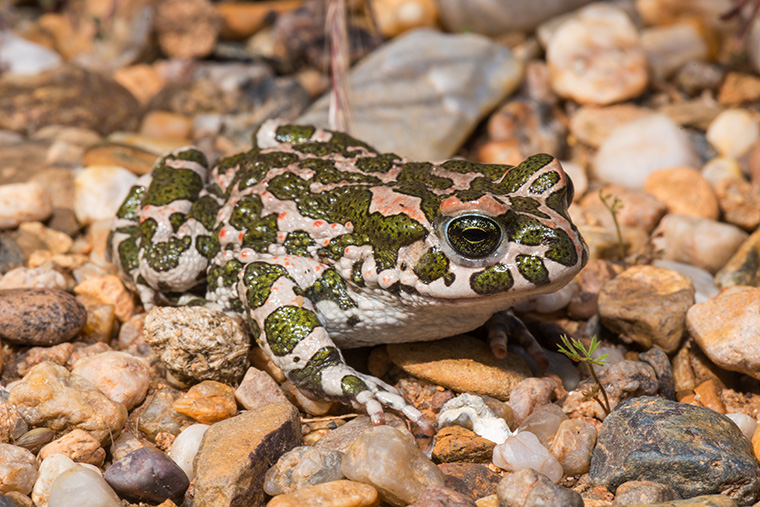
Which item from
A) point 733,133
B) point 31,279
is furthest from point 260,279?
point 733,133

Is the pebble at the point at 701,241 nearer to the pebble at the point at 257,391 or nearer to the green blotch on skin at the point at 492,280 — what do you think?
the green blotch on skin at the point at 492,280

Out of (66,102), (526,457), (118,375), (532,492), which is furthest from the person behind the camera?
(66,102)

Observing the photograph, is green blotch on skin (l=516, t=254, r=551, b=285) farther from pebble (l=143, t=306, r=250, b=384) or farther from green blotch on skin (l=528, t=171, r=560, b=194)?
pebble (l=143, t=306, r=250, b=384)

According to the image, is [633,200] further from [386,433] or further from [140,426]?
[140,426]

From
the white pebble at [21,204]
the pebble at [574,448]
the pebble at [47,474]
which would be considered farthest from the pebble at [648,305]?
the white pebble at [21,204]

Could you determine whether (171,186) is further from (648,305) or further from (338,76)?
(648,305)

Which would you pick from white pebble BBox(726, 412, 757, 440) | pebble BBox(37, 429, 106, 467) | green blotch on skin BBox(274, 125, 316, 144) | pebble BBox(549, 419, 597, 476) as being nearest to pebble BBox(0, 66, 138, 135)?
green blotch on skin BBox(274, 125, 316, 144)
